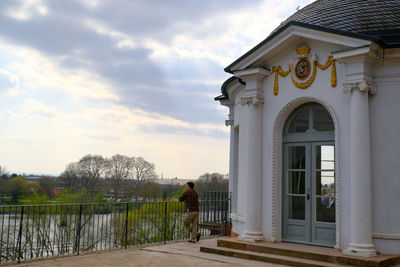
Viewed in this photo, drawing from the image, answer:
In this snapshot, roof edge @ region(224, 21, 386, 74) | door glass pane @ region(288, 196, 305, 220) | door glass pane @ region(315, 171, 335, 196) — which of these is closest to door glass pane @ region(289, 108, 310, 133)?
door glass pane @ region(315, 171, 335, 196)

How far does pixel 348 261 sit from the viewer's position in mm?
6934

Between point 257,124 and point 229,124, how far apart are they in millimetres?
4134

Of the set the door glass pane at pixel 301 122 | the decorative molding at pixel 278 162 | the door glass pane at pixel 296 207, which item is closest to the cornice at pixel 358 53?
the decorative molding at pixel 278 162

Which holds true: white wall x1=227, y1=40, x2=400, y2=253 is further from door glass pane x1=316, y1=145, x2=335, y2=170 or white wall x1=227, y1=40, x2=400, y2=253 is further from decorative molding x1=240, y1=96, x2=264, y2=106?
decorative molding x1=240, y1=96, x2=264, y2=106

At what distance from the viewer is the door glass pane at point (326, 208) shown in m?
8.11

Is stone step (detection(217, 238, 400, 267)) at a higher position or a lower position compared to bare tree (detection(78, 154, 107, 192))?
lower

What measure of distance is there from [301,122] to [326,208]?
2.06m

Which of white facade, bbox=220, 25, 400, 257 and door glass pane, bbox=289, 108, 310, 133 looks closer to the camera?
white facade, bbox=220, 25, 400, 257

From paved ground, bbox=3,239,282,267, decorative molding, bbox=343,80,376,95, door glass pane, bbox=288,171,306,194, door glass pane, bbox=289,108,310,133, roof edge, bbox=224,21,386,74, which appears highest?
roof edge, bbox=224,21,386,74

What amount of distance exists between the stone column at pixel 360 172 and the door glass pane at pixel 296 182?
1344 mm

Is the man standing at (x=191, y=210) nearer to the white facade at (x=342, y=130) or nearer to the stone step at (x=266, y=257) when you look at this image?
the stone step at (x=266, y=257)

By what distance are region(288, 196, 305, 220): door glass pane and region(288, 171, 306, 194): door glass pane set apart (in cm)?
16

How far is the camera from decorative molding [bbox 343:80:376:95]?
293 inches

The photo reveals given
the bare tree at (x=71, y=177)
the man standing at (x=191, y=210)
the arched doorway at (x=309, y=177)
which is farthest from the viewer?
the bare tree at (x=71, y=177)
